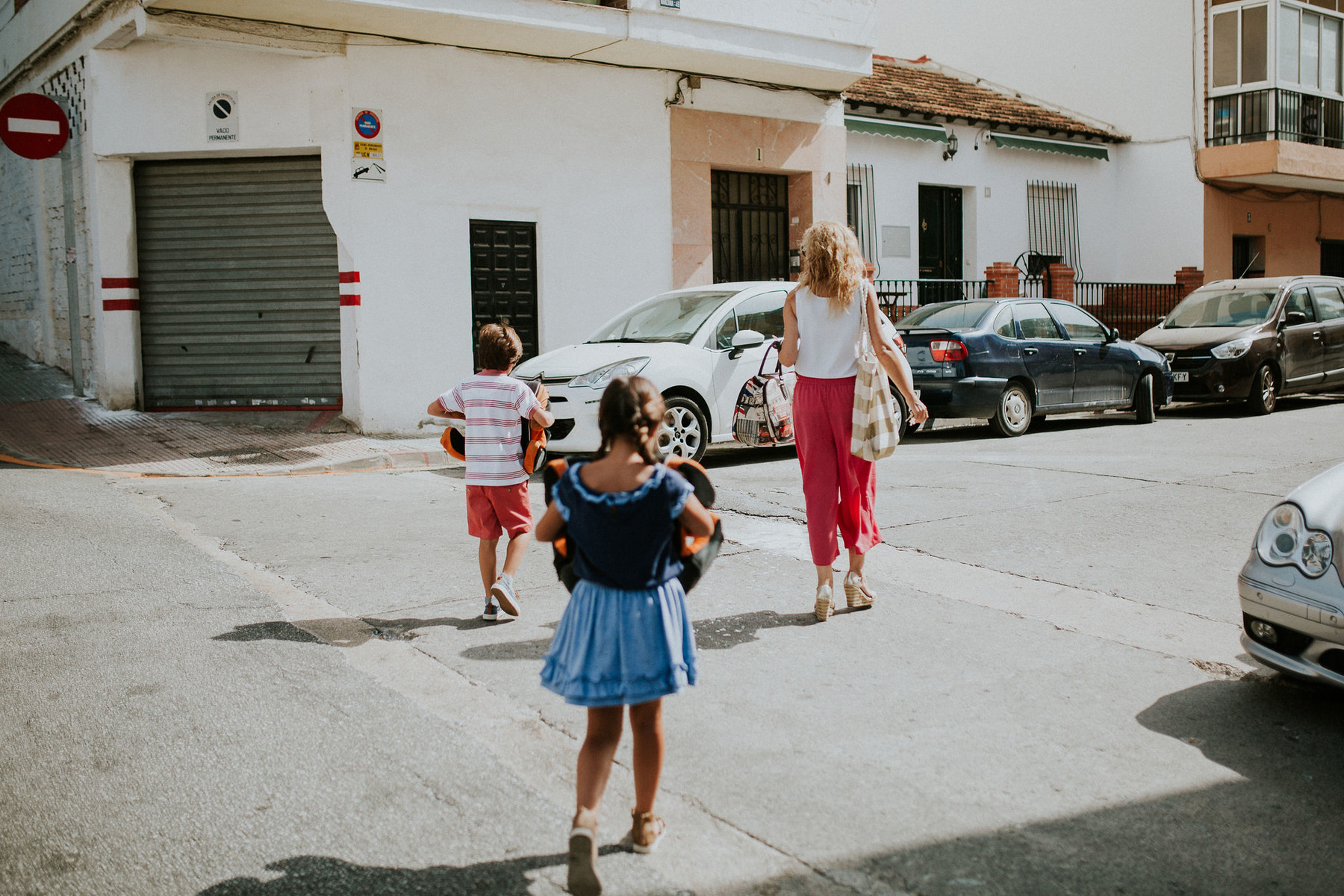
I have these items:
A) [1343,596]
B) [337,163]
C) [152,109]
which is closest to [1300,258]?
[337,163]

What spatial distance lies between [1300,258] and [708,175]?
1625cm

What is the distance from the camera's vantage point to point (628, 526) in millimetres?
2941

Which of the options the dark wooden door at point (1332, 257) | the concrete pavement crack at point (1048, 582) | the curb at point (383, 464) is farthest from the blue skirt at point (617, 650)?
the dark wooden door at point (1332, 257)

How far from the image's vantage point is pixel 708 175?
15500 mm

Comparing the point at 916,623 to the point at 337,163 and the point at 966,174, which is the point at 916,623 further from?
the point at 966,174

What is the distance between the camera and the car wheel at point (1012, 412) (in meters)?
12.3

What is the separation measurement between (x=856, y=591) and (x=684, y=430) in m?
4.46

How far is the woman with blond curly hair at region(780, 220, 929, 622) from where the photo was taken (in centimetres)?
543

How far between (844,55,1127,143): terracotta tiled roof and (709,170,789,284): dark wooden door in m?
2.67

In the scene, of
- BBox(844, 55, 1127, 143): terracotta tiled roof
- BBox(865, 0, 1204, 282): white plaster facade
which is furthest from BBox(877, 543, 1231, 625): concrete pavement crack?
BBox(865, 0, 1204, 282): white plaster facade

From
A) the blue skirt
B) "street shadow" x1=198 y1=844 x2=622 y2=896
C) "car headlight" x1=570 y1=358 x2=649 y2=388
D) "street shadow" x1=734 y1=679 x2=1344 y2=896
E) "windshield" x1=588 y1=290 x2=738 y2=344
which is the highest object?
"windshield" x1=588 y1=290 x2=738 y2=344

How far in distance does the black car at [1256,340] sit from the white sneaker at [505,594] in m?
11.5

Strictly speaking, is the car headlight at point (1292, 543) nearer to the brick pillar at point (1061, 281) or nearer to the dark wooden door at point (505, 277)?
the dark wooden door at point (505, 277)

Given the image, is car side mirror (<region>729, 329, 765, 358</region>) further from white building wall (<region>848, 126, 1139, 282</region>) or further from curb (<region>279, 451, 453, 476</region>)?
white building wall (<region>848, 126, 1139, 282</region>)
